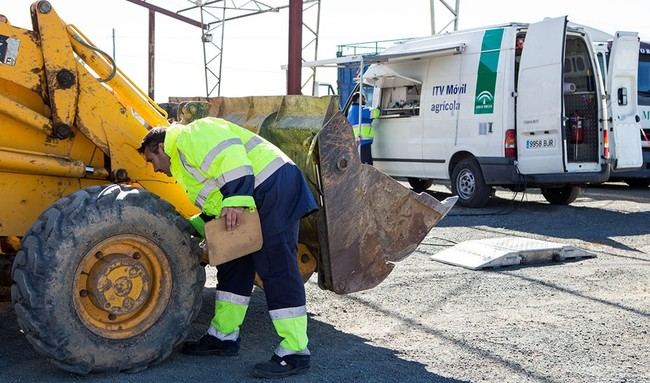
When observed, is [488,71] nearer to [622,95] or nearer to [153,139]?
[622,95]

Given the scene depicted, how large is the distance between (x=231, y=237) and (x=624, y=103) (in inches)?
330

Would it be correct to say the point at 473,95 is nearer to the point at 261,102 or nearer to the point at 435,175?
the point at 435,175

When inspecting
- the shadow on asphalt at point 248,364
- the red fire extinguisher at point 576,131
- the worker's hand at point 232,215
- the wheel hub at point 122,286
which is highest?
the red fire extinguisher at point 576,131

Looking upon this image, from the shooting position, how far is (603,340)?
5301 millimetres

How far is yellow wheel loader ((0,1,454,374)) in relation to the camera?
13.9 feet

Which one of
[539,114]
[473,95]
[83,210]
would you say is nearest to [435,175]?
[473,95]

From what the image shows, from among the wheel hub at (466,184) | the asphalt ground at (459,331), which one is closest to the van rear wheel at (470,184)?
the wheel hub at (466,184)

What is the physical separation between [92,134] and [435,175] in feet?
28.8

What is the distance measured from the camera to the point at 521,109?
11.3 metres

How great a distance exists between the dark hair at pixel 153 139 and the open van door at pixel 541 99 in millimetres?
7309

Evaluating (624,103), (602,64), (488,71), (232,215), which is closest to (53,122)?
(232,215)

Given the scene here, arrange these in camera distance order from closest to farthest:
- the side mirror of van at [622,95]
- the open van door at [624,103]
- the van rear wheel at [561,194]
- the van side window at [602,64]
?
1. the open van door at [624,103]
2. the side mirror of van at [622,95]
3. the van side window at [602,64]
4. the van rear wheel at [561,194]

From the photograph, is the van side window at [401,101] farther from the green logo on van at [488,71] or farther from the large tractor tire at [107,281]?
the large tractor tire at [107,281]

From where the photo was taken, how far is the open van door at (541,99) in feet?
35.3
